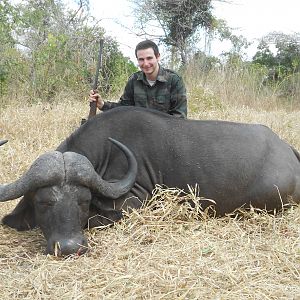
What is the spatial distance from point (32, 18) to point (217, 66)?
392cm

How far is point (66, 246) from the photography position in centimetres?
303

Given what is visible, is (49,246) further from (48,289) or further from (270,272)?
(270,272)

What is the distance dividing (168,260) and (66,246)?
622 mm

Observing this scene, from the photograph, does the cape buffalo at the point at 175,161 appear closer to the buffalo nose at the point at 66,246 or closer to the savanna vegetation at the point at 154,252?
the savanna vegetation at the point at 154,252

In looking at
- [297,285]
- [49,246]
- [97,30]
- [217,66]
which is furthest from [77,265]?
[97,30]

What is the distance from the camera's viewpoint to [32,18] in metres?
10.4

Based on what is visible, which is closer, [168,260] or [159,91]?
[168,260]

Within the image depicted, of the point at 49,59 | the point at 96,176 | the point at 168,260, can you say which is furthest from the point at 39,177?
the point at 49,59

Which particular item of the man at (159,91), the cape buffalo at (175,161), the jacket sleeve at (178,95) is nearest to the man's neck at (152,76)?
the man at (159,91)

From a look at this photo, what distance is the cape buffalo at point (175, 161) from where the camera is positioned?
141 inches

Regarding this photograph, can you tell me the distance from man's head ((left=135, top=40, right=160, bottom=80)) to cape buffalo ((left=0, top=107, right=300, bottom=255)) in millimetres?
952

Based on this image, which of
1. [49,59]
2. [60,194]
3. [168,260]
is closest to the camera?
[168,260]

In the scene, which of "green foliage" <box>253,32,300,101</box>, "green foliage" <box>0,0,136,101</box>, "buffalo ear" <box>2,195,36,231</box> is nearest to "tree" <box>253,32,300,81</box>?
"green foliage" <box>253,32,300,101</box>

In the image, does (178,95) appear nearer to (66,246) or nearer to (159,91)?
(159,91)
